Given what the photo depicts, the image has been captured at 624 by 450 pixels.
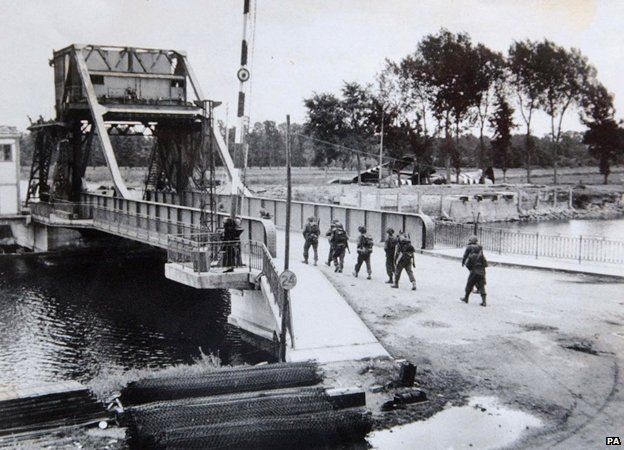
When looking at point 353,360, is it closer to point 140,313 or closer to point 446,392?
point 446,392

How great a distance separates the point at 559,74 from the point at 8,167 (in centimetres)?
4458

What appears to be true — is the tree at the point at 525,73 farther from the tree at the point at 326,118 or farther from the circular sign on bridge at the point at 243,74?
the circular sign on bridge at the point at 243,74

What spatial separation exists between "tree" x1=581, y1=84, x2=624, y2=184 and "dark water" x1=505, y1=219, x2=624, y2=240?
10948 millimetres

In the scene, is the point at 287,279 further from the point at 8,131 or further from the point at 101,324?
the point at 8,131

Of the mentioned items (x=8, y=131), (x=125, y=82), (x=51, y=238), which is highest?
(x=125, y=82)

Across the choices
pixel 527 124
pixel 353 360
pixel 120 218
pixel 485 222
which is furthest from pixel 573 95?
pixel 353 360

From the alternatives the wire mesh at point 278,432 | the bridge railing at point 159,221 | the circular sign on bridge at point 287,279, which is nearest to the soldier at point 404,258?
the bridge railing at point 159,221

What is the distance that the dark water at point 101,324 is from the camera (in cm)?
1981

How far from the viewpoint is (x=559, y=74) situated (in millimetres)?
61188

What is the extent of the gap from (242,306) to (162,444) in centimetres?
1277

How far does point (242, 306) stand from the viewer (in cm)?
2198

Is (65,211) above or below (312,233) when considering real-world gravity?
below

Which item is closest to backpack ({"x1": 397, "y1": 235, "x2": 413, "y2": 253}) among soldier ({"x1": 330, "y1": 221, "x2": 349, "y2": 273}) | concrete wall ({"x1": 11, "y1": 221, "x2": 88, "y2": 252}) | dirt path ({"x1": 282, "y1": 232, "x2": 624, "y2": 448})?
dirt path ({"x1": 282, "y1": 232, "x2": 624, "y2": 448})

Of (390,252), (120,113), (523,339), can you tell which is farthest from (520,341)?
(120,113)
